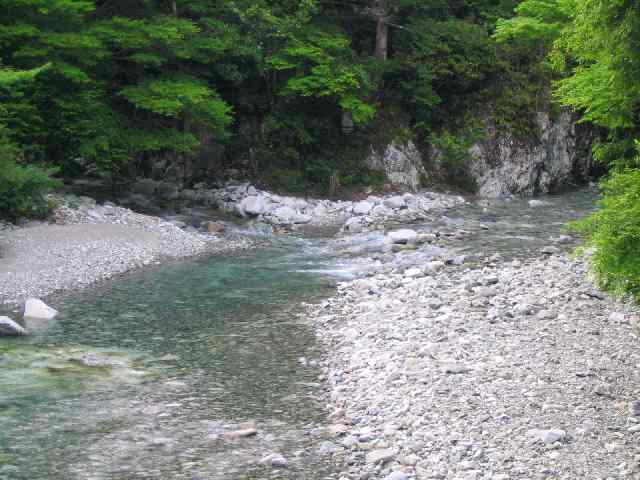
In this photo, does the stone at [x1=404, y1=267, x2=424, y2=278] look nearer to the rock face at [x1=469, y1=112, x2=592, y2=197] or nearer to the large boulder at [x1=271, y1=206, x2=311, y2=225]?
the large boulder at [x1=271, y1=206, x2=311, y2=225]

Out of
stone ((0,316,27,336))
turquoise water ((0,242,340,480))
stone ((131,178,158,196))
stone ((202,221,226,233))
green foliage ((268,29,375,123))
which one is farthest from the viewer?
green foliage ((268,29,375,123))

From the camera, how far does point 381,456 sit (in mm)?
6785

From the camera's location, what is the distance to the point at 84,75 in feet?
63.6

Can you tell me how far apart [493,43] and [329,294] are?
1867 centimetres

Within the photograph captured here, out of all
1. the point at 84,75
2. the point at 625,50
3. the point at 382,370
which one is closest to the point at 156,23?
the point at 84,75

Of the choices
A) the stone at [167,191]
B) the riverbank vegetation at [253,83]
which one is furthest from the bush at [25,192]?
the stone at [167,191]

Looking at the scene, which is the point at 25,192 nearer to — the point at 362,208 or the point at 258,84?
the point at 362,208

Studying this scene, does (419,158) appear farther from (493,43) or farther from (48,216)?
(48,216)

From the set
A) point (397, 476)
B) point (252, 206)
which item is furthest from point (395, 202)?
point (397, 476)

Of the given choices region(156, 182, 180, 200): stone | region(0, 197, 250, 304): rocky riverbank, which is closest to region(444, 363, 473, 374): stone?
region(0, 197, 250, 304): rocky riverbank

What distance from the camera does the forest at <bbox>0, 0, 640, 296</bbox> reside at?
1920 cm

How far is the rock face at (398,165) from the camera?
89.2ft

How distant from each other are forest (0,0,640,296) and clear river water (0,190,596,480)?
539cm

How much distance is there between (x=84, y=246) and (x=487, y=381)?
11316mm
